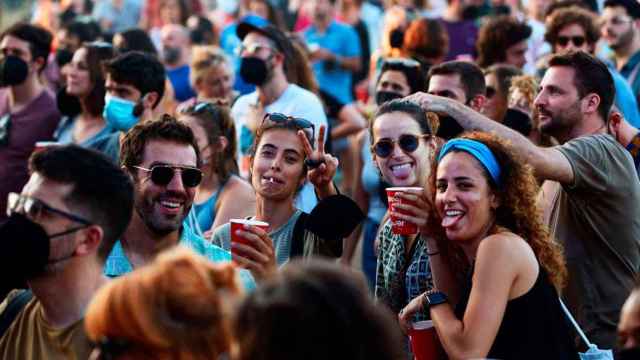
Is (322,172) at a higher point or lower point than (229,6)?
lower

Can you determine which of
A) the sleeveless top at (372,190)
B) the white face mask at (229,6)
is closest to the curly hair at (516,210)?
the sleeveless top at (372,190)

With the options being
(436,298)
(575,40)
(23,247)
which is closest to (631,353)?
(436,298)

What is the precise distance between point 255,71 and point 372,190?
124 cm

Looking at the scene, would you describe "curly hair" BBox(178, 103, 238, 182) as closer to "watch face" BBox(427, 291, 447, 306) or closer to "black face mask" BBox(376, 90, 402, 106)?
"black face mask" BBox(376, 90, 402, 106)

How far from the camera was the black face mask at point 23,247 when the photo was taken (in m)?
4.09

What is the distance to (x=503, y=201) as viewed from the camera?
4.90 metres

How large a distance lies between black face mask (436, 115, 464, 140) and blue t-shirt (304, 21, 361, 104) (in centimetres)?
566

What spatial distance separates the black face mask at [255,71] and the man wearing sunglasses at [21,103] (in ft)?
5.76

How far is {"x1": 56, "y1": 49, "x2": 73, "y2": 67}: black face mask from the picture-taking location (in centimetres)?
1124

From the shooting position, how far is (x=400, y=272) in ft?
18.0

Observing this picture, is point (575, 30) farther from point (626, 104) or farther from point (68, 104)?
point (68, 104)

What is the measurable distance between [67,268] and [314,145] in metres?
2.30

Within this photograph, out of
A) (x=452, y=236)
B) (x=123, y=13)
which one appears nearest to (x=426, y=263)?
(x=452, y=236)

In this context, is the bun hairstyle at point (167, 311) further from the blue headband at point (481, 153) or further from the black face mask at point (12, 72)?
the black face mask at point (12, 72)
